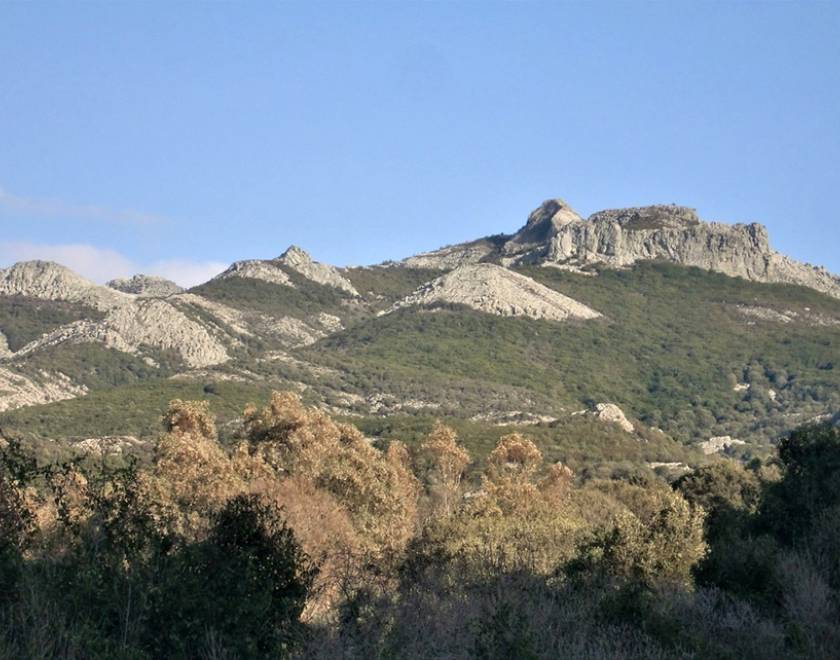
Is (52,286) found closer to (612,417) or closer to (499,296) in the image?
(499,296)

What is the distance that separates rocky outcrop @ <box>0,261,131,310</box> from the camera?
18688 cm

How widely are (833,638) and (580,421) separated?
77.1 metres

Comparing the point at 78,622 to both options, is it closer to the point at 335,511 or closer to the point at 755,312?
the point at 335,511

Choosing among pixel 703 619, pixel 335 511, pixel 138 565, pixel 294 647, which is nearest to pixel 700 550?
pixel 703 619

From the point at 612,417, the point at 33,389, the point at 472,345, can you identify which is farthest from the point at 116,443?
the point at 472,345

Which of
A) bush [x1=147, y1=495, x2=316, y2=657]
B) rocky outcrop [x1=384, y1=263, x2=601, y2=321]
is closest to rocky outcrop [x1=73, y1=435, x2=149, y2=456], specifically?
bush [x1=147, y1=495, x2=316, y2=657]

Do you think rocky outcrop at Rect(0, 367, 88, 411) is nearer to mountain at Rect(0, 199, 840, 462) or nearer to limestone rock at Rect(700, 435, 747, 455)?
mountain at Rect(0, 199, 840, 462)

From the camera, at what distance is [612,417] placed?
101 metres

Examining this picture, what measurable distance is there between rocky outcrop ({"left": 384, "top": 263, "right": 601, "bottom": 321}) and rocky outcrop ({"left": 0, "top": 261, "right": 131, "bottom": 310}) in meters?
59.1

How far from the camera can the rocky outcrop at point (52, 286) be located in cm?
18688

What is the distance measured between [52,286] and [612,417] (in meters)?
125

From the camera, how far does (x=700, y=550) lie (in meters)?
27.9

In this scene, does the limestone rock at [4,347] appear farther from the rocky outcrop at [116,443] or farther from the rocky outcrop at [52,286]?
the rocky outcrop at [116,443]

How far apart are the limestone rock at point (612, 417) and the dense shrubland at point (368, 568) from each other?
5819cm
